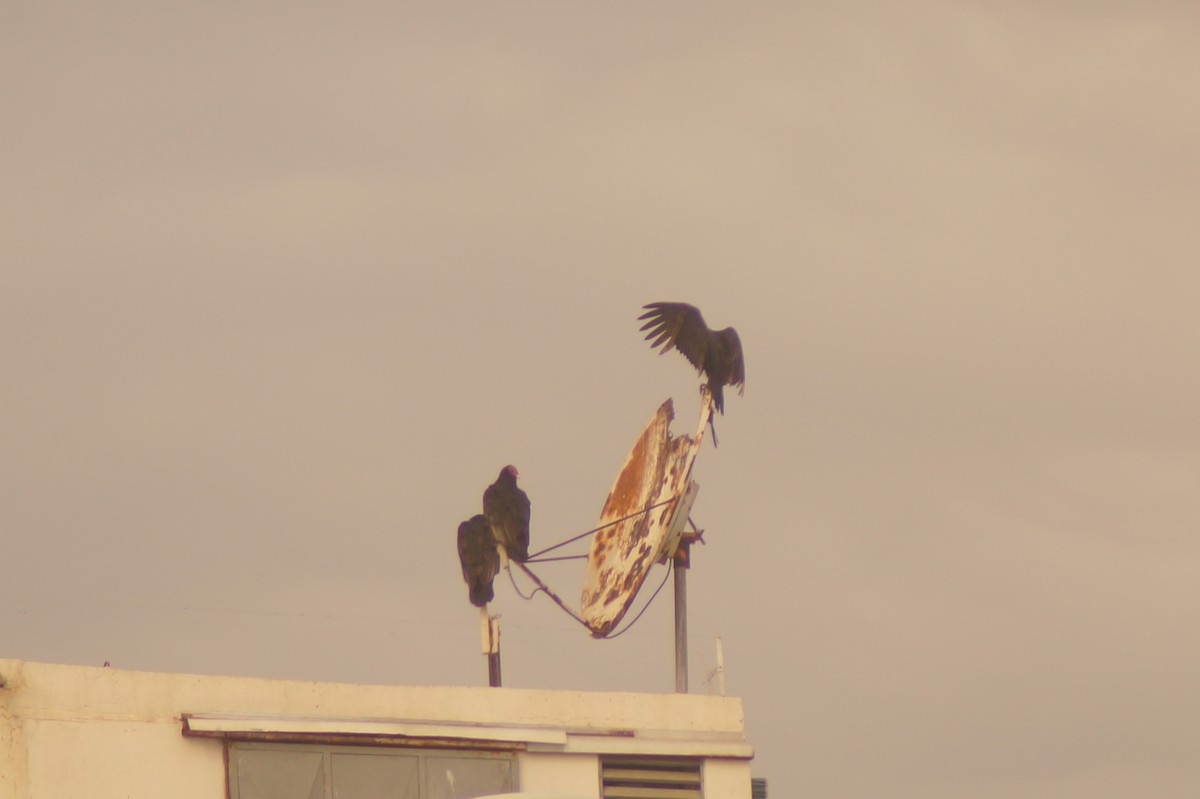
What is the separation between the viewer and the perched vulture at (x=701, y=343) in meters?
27.8

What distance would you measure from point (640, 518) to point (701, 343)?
7.45 ft

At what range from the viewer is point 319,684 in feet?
79.3

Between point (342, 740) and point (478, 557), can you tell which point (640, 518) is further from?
point (342, 740)

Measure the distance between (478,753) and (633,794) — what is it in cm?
190

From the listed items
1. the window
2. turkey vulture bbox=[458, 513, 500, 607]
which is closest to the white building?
the window

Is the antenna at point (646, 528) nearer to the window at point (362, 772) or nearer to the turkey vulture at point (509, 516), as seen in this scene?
the turkey vulture at point (509, 516)

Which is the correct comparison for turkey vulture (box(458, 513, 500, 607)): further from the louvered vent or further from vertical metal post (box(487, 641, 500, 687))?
the louvered vent

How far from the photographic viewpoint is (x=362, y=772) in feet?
79.0

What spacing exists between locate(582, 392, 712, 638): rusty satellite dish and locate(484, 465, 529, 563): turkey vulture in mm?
992

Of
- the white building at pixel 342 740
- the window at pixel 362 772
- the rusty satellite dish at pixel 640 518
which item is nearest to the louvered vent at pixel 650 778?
the white building at pixel 342 740

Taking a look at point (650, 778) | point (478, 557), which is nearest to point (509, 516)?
point (478, 557)

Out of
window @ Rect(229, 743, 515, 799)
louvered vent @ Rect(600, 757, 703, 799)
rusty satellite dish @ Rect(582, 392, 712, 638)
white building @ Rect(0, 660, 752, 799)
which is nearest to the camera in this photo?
white building @ Rect(0, 660, 752, 799)

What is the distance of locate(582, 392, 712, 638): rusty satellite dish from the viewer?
87.2 ft

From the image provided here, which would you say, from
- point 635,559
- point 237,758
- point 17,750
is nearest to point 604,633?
point 635,559
